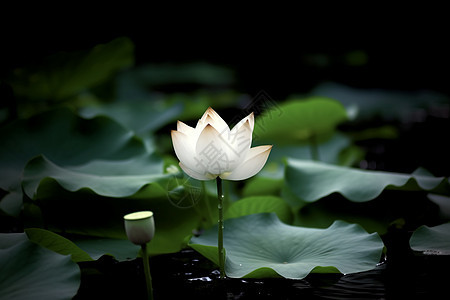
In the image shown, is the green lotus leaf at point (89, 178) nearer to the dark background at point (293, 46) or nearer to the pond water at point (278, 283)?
the pond water at point (278, 283)

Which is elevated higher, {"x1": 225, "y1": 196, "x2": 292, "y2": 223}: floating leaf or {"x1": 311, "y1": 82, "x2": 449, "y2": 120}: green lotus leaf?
{"x1": 311, "y1": 82, "x2": 449, "y2": 120}: green lotus leaf

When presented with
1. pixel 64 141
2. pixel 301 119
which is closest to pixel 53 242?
pixel 64 141

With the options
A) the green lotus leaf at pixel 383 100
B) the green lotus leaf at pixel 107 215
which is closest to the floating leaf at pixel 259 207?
the green lotus leaf at pixel 107 215

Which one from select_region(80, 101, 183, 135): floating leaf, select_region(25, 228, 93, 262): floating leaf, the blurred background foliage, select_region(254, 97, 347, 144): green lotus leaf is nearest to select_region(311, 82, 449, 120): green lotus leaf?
the blurred background foliage

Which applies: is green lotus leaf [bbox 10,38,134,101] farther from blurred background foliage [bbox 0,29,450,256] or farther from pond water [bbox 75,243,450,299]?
pond water [bbox 75,243,450,299]

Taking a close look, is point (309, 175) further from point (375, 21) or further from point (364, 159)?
point (375, 21)

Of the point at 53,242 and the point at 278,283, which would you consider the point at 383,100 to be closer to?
the point at 278,283

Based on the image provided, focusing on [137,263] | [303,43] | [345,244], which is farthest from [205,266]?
[303,43]
